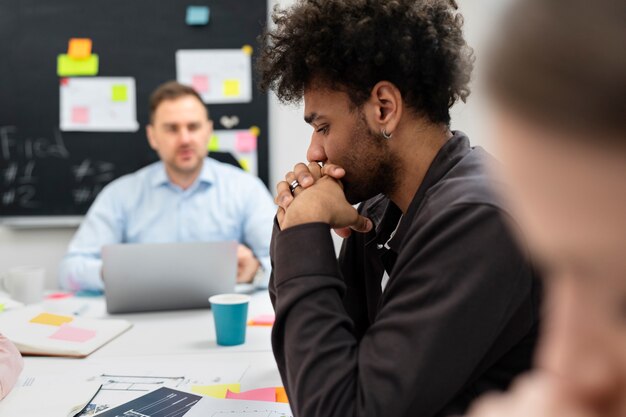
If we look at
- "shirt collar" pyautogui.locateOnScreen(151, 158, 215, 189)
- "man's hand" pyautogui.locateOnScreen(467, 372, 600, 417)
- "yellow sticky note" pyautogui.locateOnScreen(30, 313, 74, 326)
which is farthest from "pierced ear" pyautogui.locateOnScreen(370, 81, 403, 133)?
"shirt collar" pyautogui.locateOnScreen(151, 158, 215, 189)

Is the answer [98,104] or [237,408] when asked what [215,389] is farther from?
[98,104]

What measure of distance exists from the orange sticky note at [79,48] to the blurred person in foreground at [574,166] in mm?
2950

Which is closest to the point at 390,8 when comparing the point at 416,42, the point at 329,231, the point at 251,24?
the point at 416,42

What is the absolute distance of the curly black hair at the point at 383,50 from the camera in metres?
1.06

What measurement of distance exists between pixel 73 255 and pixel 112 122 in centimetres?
88

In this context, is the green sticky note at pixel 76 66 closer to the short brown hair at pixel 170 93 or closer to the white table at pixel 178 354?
the short brown hair at pixel 170 93

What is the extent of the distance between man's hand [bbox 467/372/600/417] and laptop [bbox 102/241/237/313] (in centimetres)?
130

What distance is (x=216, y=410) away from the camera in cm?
103

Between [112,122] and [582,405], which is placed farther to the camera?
[112,122]

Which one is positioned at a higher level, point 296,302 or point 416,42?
point 416,42

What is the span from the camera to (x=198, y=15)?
117 inches

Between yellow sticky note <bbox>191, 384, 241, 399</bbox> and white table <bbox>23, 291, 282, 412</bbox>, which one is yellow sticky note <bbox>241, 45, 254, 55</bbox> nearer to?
white table <bbox>23, 291, 282, 412</bbox>

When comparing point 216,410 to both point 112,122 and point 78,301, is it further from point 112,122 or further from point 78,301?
point 112,122

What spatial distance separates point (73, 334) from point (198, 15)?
6.56 feet
